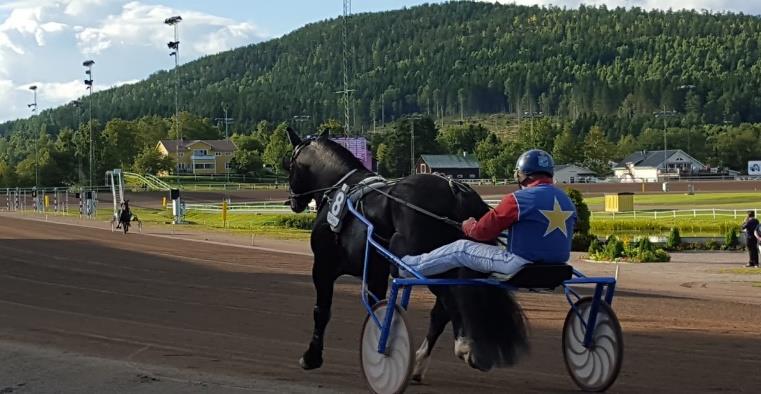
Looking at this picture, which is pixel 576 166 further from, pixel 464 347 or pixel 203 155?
pixel 464 347

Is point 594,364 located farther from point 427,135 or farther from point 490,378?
point 427,135

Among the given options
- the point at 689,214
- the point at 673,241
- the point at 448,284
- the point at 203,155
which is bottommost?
the point at 673,241

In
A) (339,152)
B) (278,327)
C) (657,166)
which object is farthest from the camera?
(657,166)

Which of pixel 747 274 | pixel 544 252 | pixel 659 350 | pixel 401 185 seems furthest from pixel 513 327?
pixel 747 274

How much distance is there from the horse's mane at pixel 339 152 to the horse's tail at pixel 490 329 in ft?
8.02

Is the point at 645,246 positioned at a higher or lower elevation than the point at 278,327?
lower

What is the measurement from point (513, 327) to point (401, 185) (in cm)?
154

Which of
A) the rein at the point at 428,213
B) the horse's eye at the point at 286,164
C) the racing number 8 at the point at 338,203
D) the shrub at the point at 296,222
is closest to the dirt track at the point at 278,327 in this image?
the rein at the point at 428,213

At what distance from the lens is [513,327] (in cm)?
658

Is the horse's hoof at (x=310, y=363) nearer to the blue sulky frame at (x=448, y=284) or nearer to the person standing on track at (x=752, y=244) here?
the blue sulky frame at (x=448, y=284)

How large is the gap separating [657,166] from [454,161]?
33.7 metres

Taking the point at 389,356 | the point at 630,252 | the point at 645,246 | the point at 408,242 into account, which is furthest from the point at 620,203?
the point at 389,356

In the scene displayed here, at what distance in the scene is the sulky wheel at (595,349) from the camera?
6574 mm

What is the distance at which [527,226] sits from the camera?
253 inches
